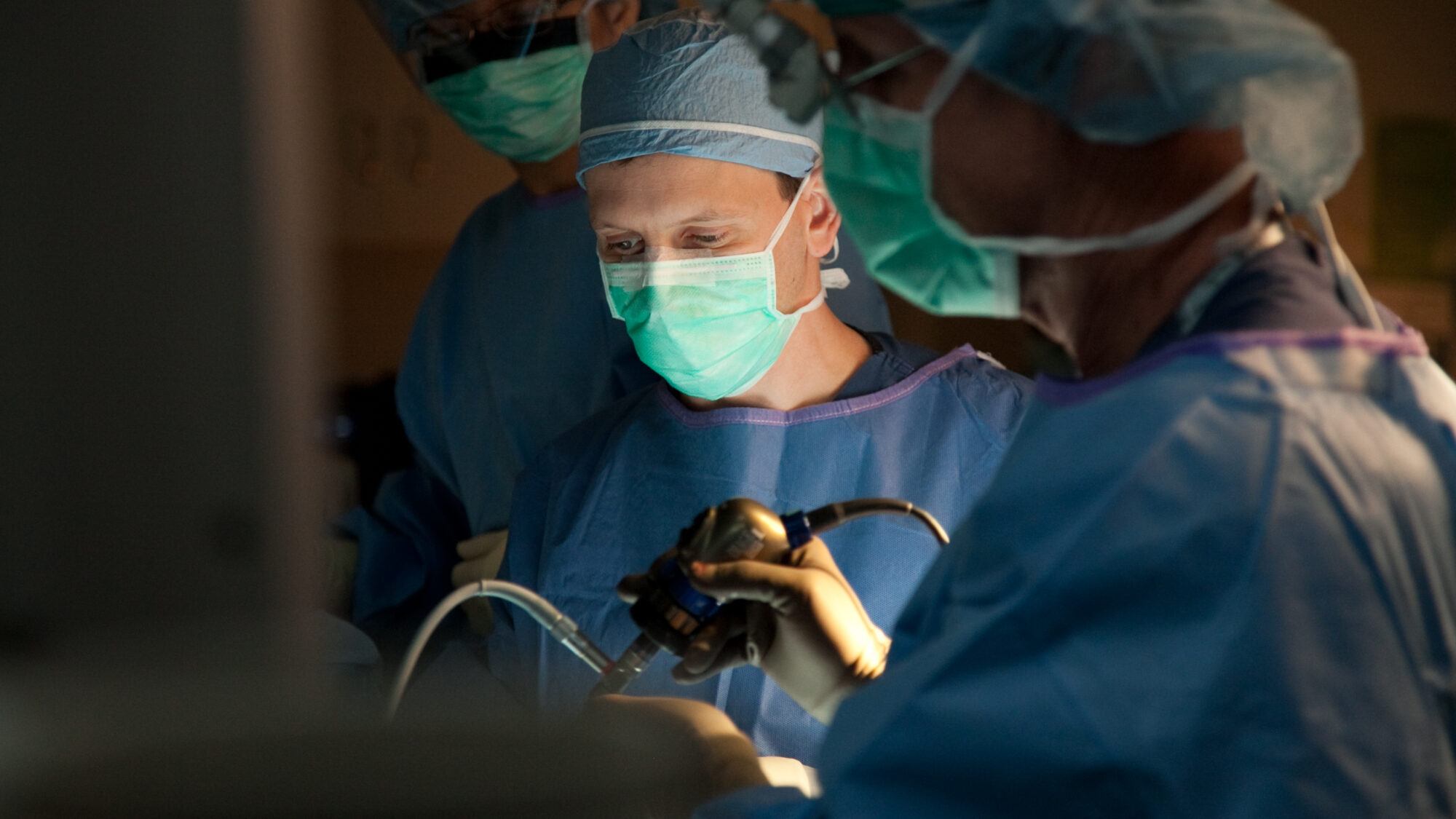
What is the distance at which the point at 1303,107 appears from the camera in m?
0.98

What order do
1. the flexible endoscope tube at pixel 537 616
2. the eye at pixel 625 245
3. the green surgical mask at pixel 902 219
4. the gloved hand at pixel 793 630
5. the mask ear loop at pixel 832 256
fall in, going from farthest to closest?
the mask ear loop at pixel 832 256 < the eye at pixel 625 245 < the flexible endoscope tube at pixel 537 616 < the gloved hand at pixel 793 630 < the green surgical mask at pixel 902 219

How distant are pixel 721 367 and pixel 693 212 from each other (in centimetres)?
21

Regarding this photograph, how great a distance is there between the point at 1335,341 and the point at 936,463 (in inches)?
33.0

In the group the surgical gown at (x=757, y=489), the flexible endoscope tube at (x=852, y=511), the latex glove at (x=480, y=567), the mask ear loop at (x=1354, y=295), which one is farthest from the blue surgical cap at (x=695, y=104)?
the mask ear loop at (x=1354, y=295)

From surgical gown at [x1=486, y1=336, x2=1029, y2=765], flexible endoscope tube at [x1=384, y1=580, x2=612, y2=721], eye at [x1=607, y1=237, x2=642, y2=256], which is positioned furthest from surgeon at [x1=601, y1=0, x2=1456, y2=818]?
eye at [x1=607, y1=237, x2=642, y2=256]

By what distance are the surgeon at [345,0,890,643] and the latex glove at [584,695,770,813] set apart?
90 cm

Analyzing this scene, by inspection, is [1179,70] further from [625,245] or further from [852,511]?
[625,245]

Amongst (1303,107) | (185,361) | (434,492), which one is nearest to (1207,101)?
(1303,107)

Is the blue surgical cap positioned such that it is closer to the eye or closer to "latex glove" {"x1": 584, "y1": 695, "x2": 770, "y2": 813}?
the eye

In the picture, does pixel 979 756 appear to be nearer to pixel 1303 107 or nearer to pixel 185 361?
pixel 1303 107

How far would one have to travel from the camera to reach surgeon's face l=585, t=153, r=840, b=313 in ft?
5.72

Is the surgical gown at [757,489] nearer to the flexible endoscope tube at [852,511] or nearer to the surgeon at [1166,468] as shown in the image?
the flexible endoscope tube at [852,511]

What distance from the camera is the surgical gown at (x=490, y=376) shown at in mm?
2209

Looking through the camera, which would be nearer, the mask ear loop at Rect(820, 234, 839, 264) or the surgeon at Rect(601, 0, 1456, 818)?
the surgeon at Rect(601, 0, 1456, 818)
